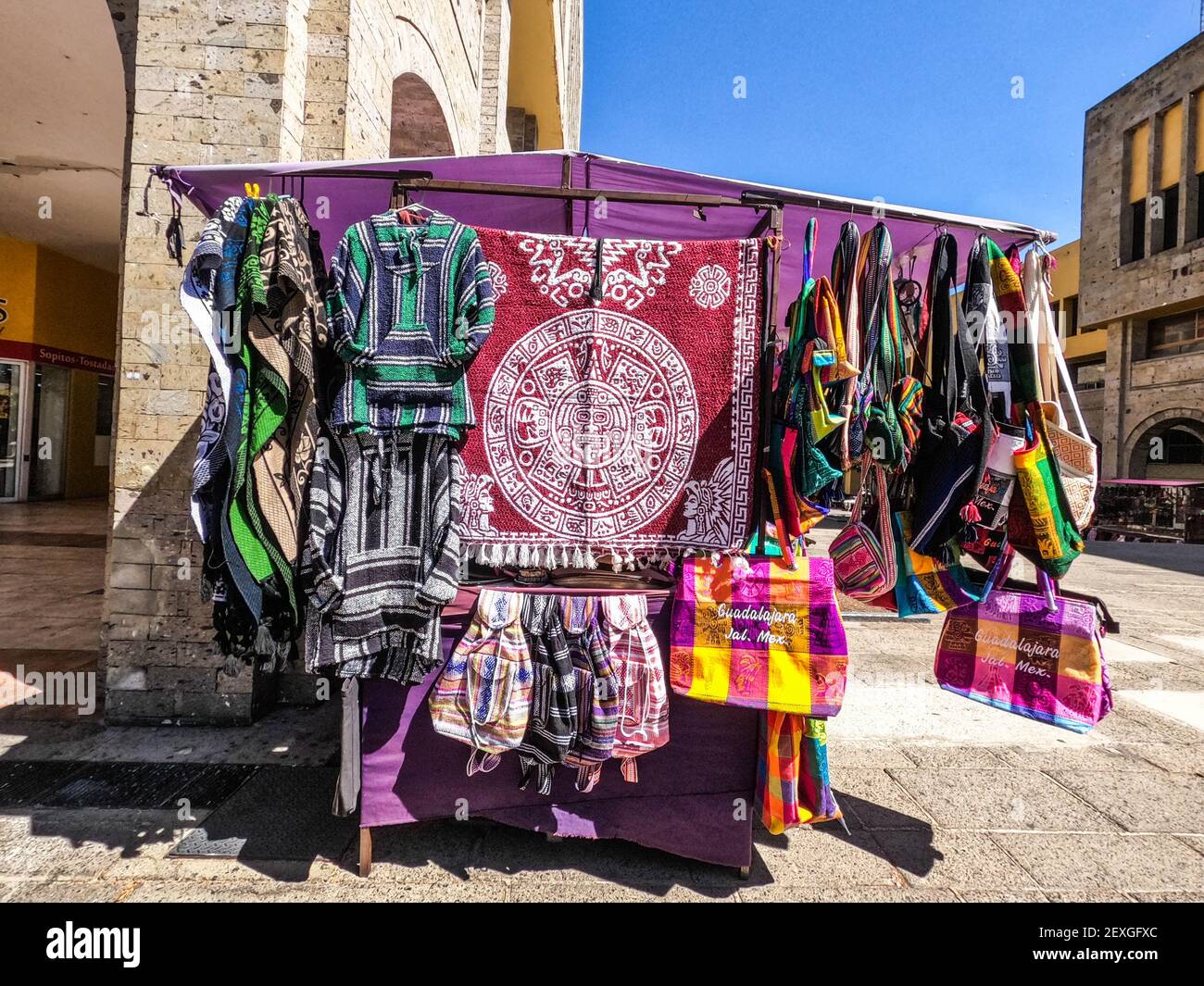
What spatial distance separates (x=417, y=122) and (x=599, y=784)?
23.6 feet

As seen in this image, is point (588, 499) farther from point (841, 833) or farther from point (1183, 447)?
point (1183, 447)

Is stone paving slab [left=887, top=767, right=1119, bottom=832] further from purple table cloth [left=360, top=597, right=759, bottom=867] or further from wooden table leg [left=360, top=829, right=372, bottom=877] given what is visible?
wooden table leg [left=360, top=829, right=372, bottom=877]

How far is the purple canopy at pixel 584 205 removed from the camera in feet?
10.0

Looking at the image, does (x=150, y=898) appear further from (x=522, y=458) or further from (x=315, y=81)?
(x=315, y=81)

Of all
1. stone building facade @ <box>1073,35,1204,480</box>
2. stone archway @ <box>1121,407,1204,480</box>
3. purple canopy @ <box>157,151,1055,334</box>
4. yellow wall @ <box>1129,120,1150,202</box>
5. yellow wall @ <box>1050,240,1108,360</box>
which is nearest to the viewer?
purple canopy @ <box>157,151,1055,334</box>

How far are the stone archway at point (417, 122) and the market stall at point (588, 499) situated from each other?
472 cm

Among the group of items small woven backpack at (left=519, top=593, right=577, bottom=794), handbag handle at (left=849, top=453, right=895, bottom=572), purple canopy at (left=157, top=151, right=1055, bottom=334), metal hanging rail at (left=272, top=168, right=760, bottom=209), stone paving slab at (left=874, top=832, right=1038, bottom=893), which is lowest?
stone paving slab at (left=874, top=832, right=1038, bottom=893)

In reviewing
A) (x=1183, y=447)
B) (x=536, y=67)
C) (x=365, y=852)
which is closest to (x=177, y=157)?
(x=365, y=852)

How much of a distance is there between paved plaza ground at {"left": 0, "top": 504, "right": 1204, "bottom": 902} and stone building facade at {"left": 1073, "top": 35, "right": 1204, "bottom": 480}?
21040 mm

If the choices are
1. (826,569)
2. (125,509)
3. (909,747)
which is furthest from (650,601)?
(125,509)

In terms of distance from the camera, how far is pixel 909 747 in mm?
3959

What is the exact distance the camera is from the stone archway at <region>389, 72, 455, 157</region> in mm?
6609

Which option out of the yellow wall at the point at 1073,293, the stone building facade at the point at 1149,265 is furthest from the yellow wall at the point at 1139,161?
the yellow wall at the point at 1073,293

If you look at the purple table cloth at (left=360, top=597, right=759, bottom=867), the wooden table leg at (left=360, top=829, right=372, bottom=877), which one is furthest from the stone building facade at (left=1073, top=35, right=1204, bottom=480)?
the wooden table leg at (left=360, top=829, right=372, bottom=877)
